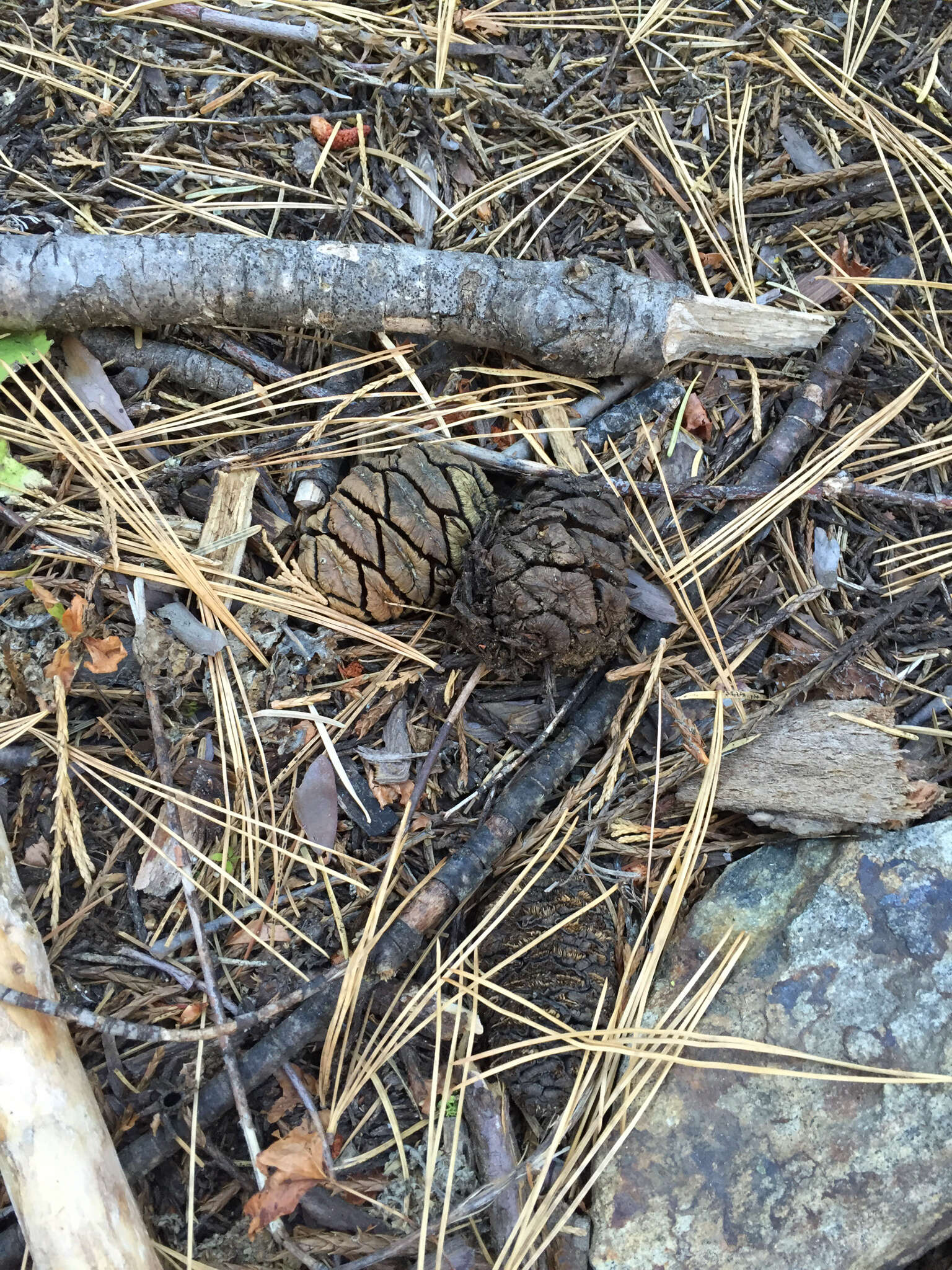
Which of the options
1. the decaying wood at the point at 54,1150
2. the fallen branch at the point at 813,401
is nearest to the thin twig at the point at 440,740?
the fallen branch at the point at 813,401

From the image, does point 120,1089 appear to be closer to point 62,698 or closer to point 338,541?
point 62,698

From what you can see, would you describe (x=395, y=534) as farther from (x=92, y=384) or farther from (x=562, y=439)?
(x=92, y=384)

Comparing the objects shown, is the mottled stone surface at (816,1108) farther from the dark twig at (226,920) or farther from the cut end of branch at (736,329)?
the cut end of branch at (736,329)

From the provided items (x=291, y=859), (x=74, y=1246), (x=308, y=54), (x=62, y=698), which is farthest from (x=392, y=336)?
(x=74, y=1246)

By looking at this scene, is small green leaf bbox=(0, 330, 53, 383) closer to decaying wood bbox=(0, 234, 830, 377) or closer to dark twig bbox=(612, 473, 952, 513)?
decaying wood bbox=(0, 234, 830, 377)

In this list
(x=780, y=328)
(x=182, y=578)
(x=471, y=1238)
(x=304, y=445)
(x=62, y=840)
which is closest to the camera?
(x=471, y=1238)
